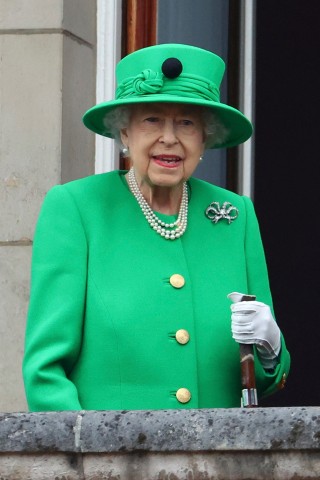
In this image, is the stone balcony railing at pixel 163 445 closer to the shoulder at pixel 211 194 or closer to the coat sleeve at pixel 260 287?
the coat sleeve at pixel 260 287

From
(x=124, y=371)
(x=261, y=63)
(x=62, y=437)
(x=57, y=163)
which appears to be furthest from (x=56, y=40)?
(x=62, y=437)

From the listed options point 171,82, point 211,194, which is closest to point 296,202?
point 211,194

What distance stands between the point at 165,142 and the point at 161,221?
0.25m

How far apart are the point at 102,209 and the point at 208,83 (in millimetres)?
463

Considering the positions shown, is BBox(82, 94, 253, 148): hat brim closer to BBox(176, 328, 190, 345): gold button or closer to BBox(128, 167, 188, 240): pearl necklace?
BBox(128, 167, 188, 240): pearl necklace

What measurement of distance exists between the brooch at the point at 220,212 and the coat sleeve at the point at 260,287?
0.19 feet

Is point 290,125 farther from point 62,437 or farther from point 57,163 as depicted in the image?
point 62,437

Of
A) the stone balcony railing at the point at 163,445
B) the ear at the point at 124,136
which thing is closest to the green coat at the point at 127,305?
the ear at the point at 124,136

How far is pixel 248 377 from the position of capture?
5332 millimetres

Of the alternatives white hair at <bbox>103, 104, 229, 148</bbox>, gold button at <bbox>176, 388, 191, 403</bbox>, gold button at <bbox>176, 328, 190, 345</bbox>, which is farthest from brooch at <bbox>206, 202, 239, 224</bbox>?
gold button at <bbox>176, 388, 191, 403</bbox>

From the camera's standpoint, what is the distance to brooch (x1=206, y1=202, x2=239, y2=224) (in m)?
5.70

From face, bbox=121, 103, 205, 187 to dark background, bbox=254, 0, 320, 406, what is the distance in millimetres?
2177

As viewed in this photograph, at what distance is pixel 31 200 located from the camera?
271 inches

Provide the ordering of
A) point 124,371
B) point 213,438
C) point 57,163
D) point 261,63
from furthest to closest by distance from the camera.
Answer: point 261,63 → point 57,163 → point 124,371 → point 213,438
